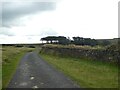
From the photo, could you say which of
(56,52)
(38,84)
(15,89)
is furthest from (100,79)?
(56,52)

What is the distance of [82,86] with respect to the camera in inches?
653

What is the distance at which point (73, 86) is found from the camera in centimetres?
1645

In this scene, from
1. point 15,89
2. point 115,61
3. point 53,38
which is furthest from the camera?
point 53,38

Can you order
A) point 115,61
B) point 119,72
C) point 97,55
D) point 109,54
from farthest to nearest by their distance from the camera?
point 97,55
point 109,54
point 115,61
point 119,72

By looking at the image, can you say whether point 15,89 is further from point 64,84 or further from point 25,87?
point 64,84

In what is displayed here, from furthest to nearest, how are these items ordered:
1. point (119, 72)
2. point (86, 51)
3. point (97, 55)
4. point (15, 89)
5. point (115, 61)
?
point (86, 51) → point (97, 55) → point (115, 61) → point (119, 72) → point (15, 89)

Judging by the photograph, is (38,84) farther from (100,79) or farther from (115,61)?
(115,61)

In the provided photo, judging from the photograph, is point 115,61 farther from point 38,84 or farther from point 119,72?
point 38,84

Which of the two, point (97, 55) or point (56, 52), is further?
point (56, 52)

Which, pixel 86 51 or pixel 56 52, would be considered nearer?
pixel 86 51

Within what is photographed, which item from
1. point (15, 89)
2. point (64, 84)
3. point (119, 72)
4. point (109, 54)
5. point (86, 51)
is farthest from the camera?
point (86, 51)

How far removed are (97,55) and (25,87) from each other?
696 inches

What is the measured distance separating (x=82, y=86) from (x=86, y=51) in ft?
70.1

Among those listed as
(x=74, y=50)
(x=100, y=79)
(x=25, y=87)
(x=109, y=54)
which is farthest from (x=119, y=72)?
(x=74, y=50)
